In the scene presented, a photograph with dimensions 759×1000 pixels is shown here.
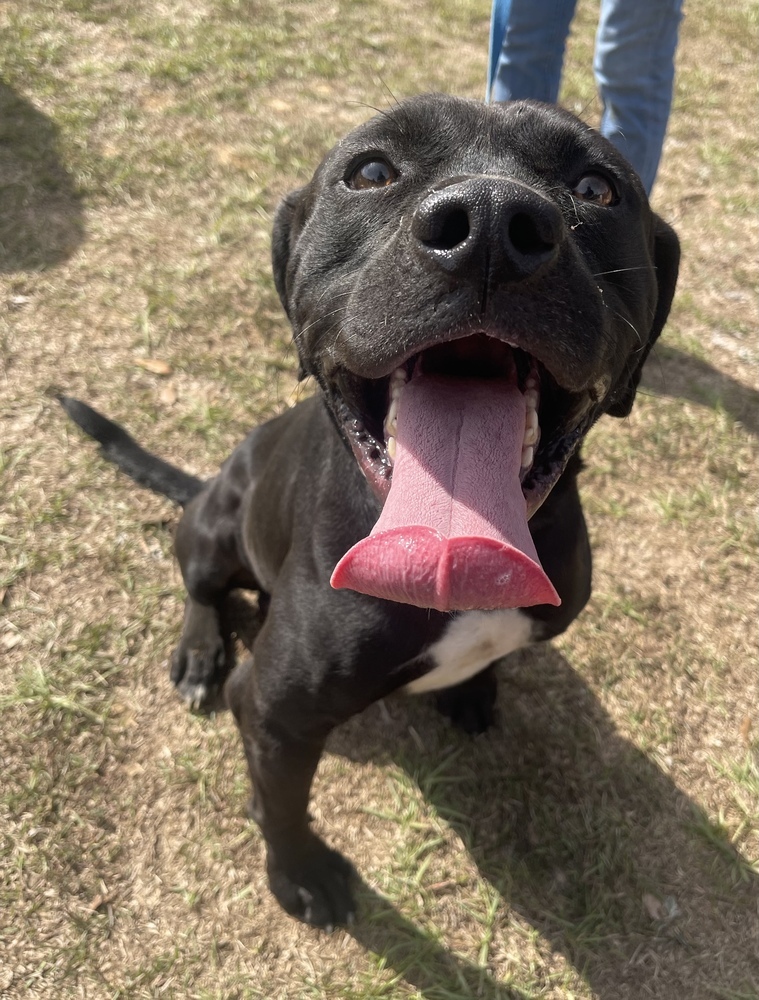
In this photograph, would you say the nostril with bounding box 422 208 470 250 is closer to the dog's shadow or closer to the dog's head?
the dog's head

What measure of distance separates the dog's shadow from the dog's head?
1473mm

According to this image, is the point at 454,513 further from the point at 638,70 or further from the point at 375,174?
the point at 638,70

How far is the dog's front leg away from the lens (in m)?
1.99

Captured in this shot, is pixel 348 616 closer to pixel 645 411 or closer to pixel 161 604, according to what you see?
pixel 161 604

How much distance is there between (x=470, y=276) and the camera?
132 cm

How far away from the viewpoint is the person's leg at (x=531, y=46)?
3.37 meters

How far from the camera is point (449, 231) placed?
4.39ft

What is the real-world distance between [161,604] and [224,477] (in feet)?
2.14

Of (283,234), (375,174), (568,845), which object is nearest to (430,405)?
(375,174)

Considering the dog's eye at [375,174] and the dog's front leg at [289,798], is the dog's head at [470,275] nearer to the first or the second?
the dog's eye at [375,174]

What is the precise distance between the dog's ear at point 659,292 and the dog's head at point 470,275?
7 cm

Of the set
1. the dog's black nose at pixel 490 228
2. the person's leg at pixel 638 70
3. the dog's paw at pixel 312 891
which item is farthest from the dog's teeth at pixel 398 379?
the person's leg at pixel 638 70

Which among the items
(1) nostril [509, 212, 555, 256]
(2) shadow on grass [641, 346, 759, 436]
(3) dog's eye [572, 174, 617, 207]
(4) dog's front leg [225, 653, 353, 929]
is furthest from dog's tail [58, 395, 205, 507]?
(2) shadow on grass [641, 346, 759, 436]

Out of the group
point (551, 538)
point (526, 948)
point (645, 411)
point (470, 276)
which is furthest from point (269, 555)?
point (645, 411)
